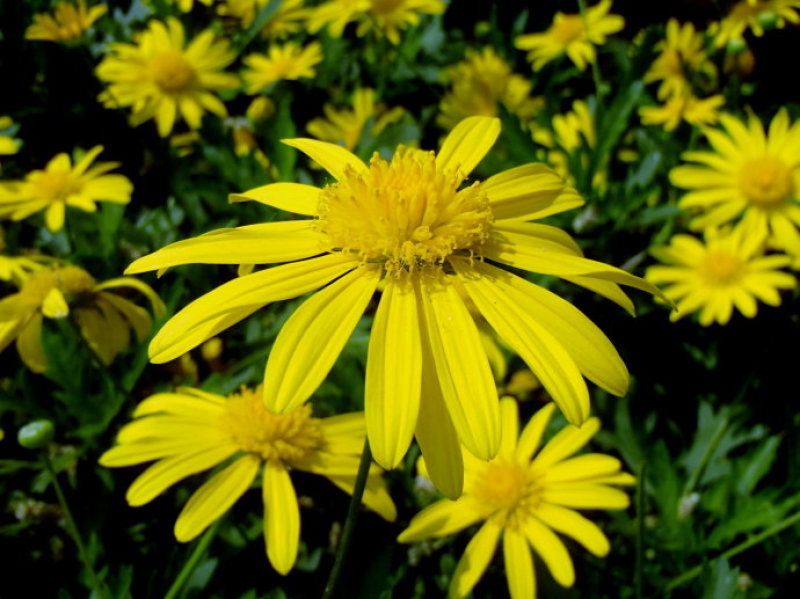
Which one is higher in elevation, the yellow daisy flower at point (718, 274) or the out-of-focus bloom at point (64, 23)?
the out-of-focus bloom at point (64, 23)

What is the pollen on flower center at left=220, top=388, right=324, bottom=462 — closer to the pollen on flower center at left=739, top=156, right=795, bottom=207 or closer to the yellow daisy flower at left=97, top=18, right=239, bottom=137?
the yellow daisy flower at left=97, top=18, right=239, bottom=137

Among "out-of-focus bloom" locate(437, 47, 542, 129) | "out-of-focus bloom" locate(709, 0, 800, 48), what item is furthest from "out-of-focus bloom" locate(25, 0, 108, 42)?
"out-of-focus bloom" locate(709, 0, 800, 48)

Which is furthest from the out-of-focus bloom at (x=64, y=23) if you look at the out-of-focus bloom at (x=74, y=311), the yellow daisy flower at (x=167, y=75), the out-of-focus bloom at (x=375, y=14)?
the out-of-focus bloom at (x=74, y=311)

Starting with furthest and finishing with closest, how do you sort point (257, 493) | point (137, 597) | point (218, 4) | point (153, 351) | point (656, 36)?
1. point (218, 4)
2. point (656, 36)
3. point (257, 493)
4. point (137, 597)
5. point (153, 351)

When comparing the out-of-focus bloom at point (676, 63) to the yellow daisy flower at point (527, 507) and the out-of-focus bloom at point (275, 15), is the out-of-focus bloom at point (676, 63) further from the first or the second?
the yellow daisy flower at point (527, 507)

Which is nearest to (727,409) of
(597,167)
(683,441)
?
(683,441)

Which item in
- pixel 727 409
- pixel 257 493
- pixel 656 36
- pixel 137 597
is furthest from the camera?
pixel 656 36

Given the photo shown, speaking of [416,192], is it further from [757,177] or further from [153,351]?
[757,177]
